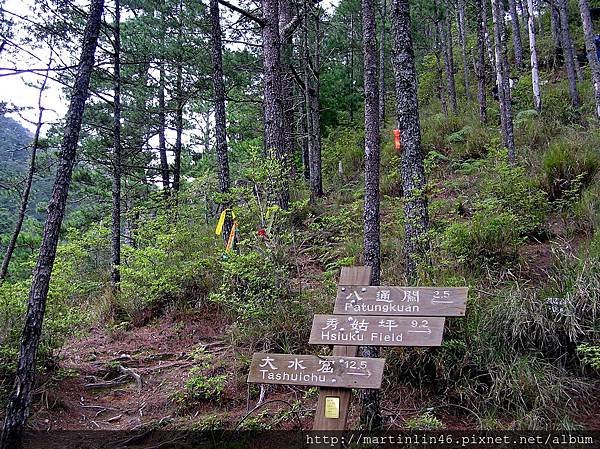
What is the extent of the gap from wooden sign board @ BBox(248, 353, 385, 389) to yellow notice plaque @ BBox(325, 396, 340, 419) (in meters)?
0.11

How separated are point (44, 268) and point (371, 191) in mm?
3539

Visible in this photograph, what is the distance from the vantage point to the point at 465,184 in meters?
9.77

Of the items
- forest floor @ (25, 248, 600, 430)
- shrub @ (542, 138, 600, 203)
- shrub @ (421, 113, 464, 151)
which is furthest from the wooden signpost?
shrub @ (421, 113, 464, 151)

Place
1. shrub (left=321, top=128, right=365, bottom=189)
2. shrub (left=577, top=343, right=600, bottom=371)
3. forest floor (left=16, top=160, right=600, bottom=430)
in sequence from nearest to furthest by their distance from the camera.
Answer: shrub (left=577, top=343, right=600, bottom=371)
forest floor (left=16, top=160, right=600, bottom=430)
shrub (left=321, top=128, right=365, bottom=189)

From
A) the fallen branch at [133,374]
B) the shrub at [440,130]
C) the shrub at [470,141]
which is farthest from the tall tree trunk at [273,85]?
the shrub at [440,130]

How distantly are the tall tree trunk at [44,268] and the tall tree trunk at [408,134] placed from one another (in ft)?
12.6

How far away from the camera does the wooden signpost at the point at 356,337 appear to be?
336cm

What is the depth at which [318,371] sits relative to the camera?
11.3 ft

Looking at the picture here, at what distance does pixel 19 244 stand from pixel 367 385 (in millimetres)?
14525

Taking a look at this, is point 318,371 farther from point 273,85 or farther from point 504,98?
point 504,98

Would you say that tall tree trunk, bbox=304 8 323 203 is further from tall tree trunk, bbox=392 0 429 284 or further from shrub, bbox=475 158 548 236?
tall tree trunk, bbox=392 0 429 284

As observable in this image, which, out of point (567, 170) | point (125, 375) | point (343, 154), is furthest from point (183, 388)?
point (343, 154)

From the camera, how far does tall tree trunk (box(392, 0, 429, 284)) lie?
6.15 m

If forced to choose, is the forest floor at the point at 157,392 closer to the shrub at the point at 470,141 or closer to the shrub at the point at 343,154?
the shrub at the point at 470,141
